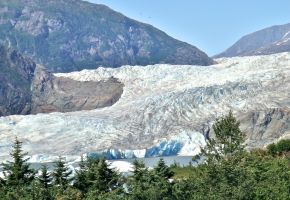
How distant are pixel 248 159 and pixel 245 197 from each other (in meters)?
10.2

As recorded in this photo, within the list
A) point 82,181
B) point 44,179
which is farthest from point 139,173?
point 44,179

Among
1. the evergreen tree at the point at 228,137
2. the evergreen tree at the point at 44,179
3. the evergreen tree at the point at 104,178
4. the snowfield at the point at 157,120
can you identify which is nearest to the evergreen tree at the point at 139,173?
the evergreen tree at the point at 104,178

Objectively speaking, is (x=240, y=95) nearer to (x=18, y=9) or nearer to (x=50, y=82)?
(x=50, y=82)

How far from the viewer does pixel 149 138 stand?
62469 mm

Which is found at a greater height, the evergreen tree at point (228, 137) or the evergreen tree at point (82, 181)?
the evergreen tree at point (228, 137)

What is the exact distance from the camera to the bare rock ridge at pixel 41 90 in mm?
81625

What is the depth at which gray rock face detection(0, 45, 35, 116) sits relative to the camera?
85750mm

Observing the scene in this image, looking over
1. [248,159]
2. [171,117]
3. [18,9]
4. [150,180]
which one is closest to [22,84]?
[171,117]

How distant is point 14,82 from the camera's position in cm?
8956

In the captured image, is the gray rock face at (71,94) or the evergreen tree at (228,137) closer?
the evergreen tree at (228,137)

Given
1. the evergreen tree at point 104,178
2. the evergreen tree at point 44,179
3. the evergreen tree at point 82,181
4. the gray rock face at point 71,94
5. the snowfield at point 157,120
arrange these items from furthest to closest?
the gray rock face at point 71,94
the snowfield at point 157,120
the evergreen tree at point 82,181
the evergreen tree at point 104,178
the evergreen tree at point 44,179

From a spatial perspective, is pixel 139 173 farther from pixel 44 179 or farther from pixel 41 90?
pixel 41 90

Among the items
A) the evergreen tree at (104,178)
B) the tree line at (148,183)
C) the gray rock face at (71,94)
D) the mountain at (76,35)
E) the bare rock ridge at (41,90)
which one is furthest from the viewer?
the mountain at (76,35)

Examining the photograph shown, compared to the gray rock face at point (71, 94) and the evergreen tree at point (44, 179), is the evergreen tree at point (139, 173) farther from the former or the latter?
the gray rock face at point (71, 94)
